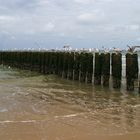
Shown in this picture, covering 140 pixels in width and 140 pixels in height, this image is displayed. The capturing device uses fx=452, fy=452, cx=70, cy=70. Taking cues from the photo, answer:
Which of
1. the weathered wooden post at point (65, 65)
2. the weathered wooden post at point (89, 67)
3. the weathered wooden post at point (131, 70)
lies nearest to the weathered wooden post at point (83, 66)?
the weathered wooden post at point (89, 67)

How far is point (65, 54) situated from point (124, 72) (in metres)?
10.5

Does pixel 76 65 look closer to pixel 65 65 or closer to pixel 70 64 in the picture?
pixel 70 64

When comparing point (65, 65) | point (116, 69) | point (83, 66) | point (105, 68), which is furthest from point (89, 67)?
point (65, 65)

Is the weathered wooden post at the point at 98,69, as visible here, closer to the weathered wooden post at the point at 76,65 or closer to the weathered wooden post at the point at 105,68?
the weathered wooden post at the point at 105,68

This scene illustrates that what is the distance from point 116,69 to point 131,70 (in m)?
1.45

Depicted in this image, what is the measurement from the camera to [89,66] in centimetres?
2681

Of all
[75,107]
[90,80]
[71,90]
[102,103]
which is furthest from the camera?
[90,80]

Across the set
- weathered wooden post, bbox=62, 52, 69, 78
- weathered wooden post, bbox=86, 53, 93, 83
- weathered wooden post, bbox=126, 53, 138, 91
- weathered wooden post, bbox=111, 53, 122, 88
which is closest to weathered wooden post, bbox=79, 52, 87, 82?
weathered wooden post, bbox=86, 53, 93, 83

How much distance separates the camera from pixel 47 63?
3831 centimetres

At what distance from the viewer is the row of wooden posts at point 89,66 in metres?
22.1

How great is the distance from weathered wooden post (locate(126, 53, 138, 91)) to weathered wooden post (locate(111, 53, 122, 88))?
72 centimetres

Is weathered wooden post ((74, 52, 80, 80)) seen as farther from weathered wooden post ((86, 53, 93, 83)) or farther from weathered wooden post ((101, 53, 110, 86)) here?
weathered wooden post ((101, 53, 110, 86))

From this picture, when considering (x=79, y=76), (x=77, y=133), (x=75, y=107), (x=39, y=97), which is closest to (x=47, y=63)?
(x=79, y=76)

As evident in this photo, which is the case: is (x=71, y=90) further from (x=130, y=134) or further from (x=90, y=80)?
(x=130, y=134)
